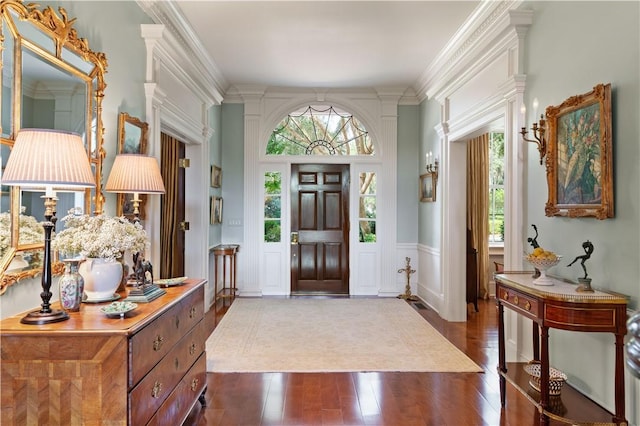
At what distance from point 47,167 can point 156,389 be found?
1117 millimetres

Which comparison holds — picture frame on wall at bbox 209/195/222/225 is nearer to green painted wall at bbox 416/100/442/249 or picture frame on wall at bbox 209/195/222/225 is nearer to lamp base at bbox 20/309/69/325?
green painted wall at bbox 416/100/442/249

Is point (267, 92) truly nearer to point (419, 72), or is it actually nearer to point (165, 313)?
point (419, 72)

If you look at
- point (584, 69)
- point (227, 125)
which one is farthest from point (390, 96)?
point (584, 69)

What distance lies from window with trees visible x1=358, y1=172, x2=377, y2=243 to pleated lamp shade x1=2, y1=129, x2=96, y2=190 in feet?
17.5

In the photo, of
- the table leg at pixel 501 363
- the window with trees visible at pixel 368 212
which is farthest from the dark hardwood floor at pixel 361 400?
the window with trees visible at pixel 368 212

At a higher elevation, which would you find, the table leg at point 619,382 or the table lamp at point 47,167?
the table lamp at point 47,167

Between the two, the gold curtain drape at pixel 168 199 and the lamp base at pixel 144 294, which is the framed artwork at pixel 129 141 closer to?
the lamp base at pixel 144 294

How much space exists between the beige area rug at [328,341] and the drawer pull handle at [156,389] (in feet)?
4.93

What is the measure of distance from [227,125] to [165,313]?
5001 millimetres

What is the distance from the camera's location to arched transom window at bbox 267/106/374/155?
22.3 feet

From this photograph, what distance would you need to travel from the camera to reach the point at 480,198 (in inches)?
265

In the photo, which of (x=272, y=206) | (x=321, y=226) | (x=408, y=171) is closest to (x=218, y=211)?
(x=272, y=206)

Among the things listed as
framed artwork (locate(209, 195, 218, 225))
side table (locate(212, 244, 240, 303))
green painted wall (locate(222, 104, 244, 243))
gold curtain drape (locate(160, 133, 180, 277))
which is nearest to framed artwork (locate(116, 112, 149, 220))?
gold curtain drape (locate(160, 133, 180, 277))

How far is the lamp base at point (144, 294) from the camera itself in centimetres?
210
